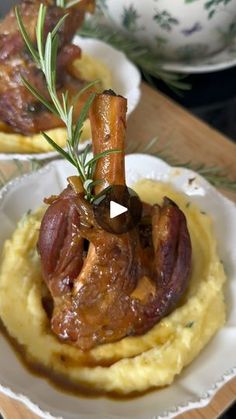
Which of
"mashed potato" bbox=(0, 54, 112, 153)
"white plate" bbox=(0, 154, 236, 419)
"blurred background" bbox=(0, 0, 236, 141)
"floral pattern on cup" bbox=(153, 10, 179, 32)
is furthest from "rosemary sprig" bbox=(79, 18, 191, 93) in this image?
"white plate" bbox=(0, 154, 236, 419)

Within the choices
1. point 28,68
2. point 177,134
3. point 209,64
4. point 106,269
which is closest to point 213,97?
point 209,64

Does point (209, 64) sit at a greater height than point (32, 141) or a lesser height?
lesser

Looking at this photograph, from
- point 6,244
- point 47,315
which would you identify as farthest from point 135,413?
point 6,244

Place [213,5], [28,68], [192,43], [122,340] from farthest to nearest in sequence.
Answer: [192,43] → [213,5] → [28,68] → [122,340]

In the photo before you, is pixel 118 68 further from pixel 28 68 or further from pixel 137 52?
pixel 28 68

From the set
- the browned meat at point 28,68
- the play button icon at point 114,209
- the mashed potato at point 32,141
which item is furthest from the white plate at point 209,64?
the play button icon at point 114,209
